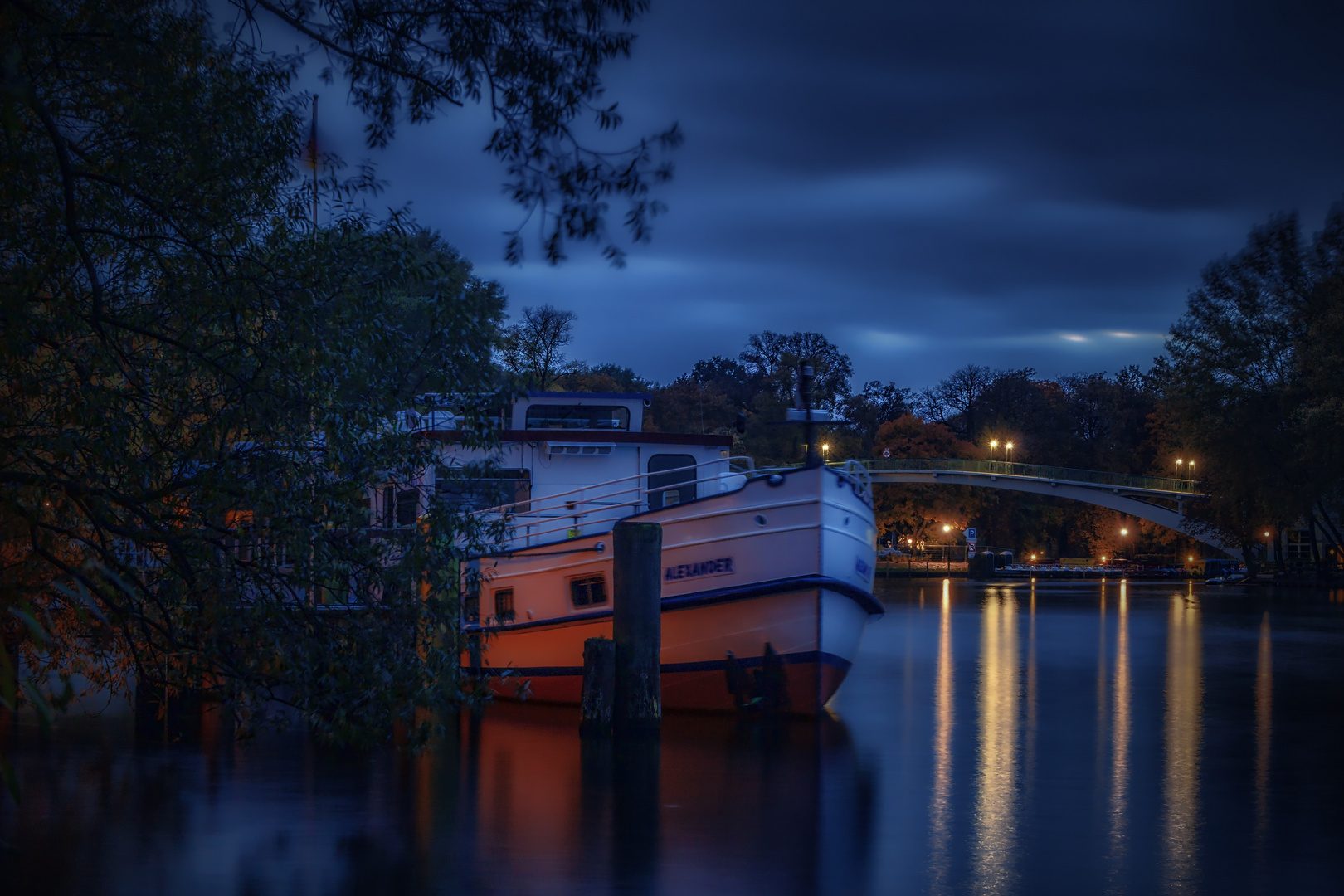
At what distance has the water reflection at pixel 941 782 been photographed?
11.4 metres

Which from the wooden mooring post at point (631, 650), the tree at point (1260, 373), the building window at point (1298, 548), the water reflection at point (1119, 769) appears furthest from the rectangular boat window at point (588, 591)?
the building window at point (1298, 548)

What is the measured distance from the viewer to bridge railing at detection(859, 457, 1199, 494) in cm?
6838

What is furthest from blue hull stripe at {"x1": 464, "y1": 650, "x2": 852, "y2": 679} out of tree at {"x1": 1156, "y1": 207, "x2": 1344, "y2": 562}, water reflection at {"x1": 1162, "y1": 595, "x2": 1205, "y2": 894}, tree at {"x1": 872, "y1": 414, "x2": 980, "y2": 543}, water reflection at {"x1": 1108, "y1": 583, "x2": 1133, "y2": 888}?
tree at {"x1": 872, "y1": 414, "x2": 980, "y2": 543}

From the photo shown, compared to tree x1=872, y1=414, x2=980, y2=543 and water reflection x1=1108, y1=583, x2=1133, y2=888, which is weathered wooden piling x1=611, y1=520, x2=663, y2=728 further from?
tree x1=872, y1=414, x2=980, y2=543

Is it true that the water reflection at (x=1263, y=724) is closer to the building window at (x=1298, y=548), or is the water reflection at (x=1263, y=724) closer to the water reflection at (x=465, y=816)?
the water reflection at (x=465, y=816)

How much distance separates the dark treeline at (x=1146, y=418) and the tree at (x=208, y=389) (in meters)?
10.4

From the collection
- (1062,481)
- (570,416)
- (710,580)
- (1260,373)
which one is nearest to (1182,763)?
(710,580)

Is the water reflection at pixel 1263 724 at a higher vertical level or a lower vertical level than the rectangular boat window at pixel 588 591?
lower

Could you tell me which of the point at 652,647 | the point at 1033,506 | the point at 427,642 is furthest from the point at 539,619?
the point at 1033,506

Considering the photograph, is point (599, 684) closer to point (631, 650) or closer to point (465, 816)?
point (631, 650)

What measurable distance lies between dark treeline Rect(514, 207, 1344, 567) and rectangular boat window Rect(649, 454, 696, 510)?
1241 mm

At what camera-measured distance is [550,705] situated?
19156 millimetres

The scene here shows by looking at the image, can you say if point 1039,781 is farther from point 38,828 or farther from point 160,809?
point 38,828

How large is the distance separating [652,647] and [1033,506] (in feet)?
226
